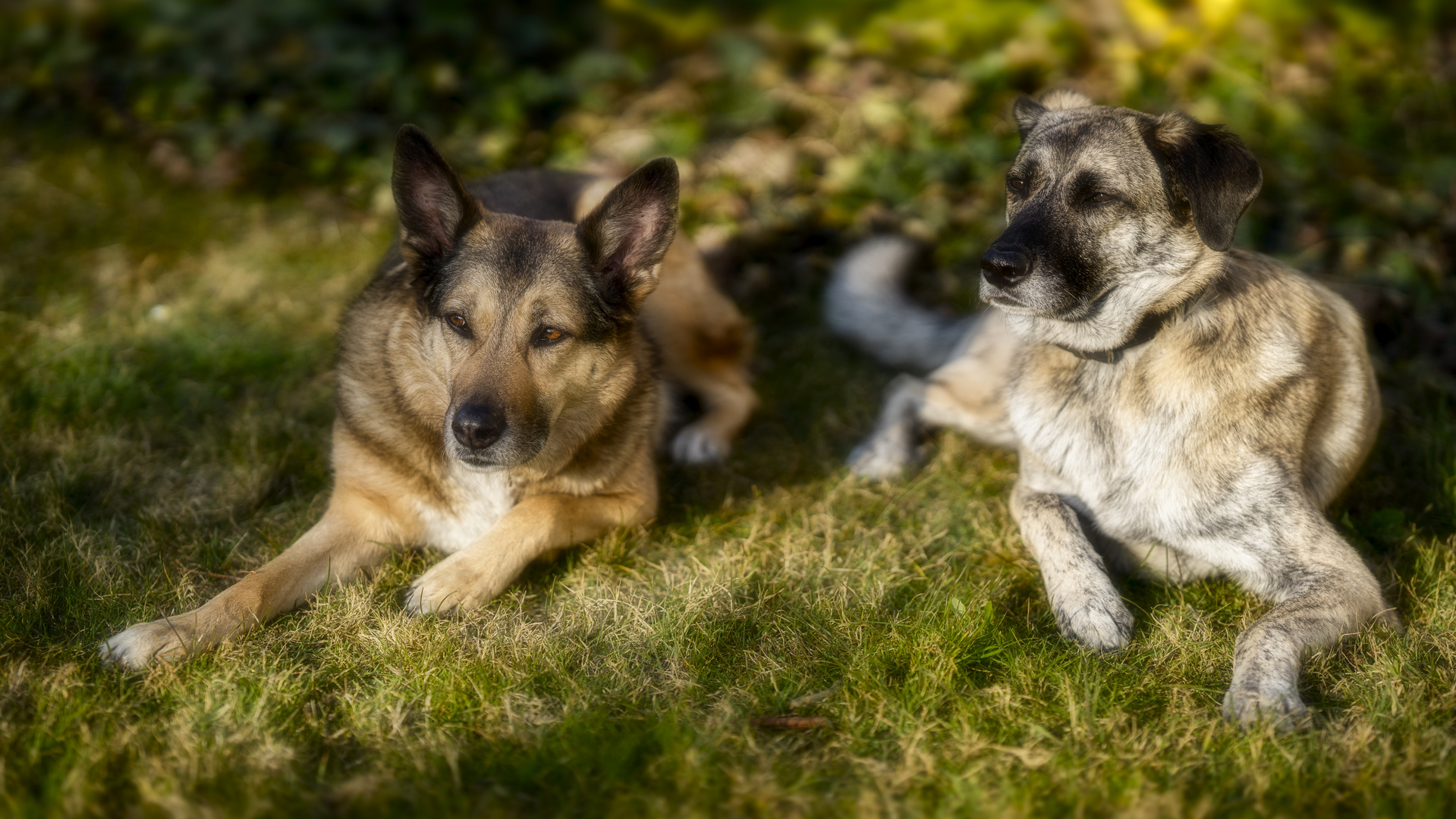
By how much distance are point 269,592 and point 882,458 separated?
97.4 inches

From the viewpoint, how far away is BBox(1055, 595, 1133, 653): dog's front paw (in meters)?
3.01

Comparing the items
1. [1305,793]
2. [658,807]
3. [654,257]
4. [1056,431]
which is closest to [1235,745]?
[1305,793]

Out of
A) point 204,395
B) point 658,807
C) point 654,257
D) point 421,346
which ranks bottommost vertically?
point 204,395

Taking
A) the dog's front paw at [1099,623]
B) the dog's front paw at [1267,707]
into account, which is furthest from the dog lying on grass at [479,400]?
the dog's front paw at [1267,707]

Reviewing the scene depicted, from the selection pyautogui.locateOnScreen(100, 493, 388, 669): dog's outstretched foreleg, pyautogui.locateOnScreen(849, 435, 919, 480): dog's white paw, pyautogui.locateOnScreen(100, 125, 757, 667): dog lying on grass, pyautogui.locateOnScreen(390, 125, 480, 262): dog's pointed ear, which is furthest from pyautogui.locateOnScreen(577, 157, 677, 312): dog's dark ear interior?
pyautogui.locateOnScreen(849, 435, 919, 480): dog's white paw

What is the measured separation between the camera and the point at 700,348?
4.61 m

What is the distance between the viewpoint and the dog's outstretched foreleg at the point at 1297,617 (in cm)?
268

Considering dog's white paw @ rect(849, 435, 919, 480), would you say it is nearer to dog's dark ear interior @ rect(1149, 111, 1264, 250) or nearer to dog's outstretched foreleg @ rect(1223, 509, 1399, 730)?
dog's outstretched foreleg @ rect(1223, 509, 1399, 730)

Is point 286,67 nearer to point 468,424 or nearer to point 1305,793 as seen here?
point 468,424

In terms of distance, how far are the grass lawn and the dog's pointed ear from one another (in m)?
1.12

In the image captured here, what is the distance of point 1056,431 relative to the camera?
3.48 m

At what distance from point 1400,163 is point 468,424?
227 inches

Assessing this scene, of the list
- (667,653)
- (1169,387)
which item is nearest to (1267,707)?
(1169,387)

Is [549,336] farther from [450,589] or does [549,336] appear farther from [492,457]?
[450,589]
